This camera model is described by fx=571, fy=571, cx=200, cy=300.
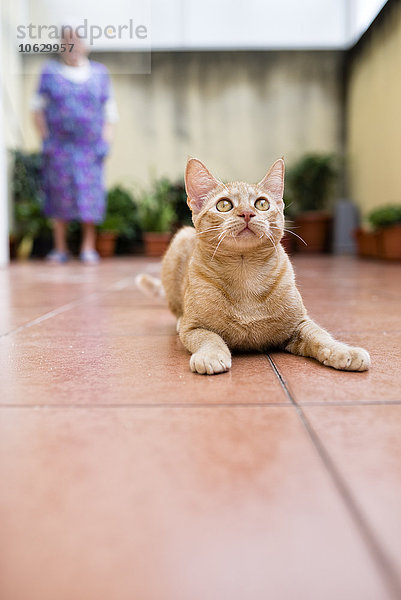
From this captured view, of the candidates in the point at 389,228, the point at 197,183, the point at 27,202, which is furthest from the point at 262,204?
the point at 27,202

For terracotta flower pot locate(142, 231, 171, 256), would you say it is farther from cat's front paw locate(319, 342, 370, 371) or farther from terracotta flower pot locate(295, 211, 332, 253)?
cat's front paw locate(319, 342, 370, 371)

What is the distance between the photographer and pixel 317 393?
1112mm

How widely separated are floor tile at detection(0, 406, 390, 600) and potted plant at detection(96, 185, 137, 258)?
6.24 metres

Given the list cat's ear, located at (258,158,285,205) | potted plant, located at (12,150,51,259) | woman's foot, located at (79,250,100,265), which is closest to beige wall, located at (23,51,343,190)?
potted plant, located at (12,150,51,259)

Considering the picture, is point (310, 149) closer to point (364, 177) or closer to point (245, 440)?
point (364, 177)

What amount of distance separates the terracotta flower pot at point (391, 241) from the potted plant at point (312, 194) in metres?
1.92

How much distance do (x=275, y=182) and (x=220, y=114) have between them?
260 inches

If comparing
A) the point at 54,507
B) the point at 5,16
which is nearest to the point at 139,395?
the point at 54,507

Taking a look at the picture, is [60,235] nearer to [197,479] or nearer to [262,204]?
[262,204]

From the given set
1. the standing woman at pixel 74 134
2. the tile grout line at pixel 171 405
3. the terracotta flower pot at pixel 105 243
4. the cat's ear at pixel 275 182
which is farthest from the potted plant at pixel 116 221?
the tile grout line at pixel 171 405

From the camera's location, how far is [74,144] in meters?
5.66

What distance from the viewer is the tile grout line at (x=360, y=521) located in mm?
541

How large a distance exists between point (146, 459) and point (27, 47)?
7.41 metres

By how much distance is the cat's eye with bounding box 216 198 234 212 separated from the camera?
149 centimetres
